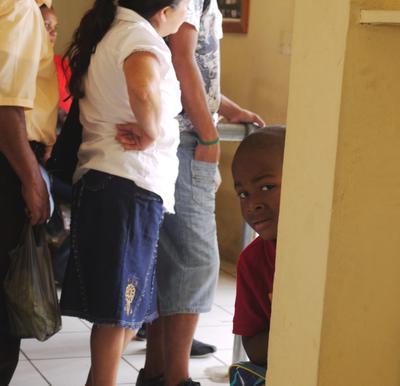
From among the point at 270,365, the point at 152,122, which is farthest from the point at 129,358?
the point at 270,365

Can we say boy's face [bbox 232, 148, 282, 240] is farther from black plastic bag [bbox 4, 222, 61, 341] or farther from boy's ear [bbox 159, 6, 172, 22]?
black plastic bag [bbox 4, 222, 61, 341]

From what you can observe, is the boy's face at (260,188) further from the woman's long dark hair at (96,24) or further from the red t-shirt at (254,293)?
the woman's long dark hair at (96,24)

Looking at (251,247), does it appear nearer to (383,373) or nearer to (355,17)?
(383,373)

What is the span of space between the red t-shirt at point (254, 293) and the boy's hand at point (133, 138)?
0.71 metres

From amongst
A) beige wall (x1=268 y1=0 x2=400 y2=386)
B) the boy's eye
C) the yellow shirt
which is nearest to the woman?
the yellow shirt

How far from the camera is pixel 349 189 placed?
1347 millimetres

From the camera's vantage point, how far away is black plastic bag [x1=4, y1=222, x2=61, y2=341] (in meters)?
2.68

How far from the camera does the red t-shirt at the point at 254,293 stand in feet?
6.35

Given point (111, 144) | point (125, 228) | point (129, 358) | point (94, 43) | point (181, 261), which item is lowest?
point (129, 358)

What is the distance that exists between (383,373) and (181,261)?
1629 millimetres

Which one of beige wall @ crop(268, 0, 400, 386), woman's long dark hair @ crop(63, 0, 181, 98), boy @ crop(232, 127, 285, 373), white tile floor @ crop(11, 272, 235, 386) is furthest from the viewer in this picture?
white tile floor @ crop(11, 272, 235, 386)

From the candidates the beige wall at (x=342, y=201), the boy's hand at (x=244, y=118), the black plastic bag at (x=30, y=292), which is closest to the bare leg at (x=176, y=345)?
the black plastic bag at (x=30, y=292)

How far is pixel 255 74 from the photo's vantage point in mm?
5281

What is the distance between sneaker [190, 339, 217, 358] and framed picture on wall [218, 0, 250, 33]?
7.47 ft
